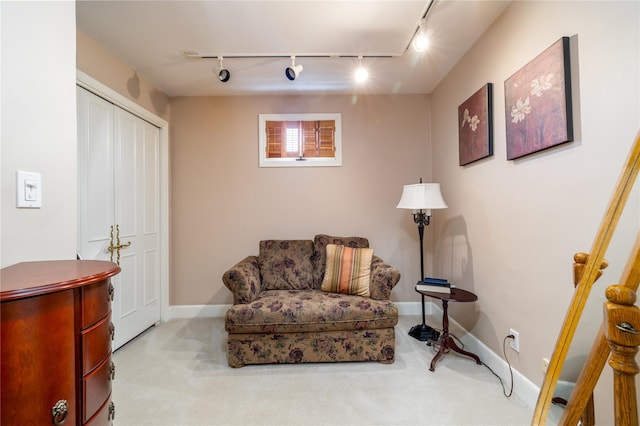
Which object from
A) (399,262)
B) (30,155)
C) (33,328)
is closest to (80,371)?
(33,328)

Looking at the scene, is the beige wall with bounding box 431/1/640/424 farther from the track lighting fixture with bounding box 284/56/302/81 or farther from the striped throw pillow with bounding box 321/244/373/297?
the track lighting fixture with bounding box 284/56/302/81

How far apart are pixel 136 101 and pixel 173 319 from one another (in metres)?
2.33

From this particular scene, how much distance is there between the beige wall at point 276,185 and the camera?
2.96 metres

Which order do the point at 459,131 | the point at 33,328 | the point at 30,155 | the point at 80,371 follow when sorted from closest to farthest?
the point at 33,328 < the point at 80,371 < the point at 30,155 < the point at 459,131

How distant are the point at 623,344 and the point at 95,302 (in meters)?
1.52

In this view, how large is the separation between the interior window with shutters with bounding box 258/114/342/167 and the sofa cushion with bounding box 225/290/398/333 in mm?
1634

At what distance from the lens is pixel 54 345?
0.68 meters

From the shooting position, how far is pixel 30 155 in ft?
3.24

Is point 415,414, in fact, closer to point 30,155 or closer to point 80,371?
point 80,371

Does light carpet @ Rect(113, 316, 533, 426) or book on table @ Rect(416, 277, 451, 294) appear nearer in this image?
light carpet @ Rect(113, 316, 533, 426)

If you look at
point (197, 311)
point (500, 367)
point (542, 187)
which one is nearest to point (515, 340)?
point (500, 367)

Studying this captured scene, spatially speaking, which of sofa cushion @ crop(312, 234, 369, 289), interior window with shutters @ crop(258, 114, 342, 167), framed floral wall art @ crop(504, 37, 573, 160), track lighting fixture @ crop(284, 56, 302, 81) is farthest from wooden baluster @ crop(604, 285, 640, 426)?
interior window with shutters @ crop(258, 114, 342, 167)

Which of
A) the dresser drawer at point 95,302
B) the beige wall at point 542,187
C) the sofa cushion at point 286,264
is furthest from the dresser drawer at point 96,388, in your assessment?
the beige wall at point 542,187

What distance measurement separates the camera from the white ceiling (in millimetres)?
1696
